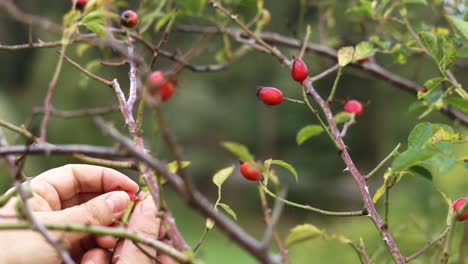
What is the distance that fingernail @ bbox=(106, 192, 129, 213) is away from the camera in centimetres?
106

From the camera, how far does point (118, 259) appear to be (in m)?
1.02

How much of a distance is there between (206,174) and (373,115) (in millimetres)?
4671

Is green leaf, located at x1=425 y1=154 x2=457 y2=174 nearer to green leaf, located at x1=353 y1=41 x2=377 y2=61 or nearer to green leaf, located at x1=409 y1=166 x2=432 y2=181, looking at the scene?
green leaf, located at x1=409 y1=166 x2=432 y2=181

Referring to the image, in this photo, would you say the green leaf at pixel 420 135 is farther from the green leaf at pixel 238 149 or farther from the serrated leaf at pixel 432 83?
the green leaf at pixel 238 149

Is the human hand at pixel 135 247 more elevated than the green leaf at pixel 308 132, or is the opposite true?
the green leaf at pixel 308 132

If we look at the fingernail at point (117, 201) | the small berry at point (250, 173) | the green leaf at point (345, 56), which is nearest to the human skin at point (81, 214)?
the fingernail at point (117, 201)

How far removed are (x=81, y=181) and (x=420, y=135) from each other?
671 mm

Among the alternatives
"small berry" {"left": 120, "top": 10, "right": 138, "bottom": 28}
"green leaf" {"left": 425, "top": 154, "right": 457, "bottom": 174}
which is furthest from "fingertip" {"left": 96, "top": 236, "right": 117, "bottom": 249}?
"green leaf" {"left": 425, "top": 154, "right": 457, "bottom": 174}

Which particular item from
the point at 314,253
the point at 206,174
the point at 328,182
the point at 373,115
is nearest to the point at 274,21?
the point at 373,115

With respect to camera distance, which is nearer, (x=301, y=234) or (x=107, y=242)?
(x=301, y=234)

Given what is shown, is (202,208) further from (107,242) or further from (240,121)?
(240,121)

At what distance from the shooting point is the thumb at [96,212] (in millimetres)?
1008

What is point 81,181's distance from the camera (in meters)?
1.28

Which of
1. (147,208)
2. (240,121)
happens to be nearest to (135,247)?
(147,208)
